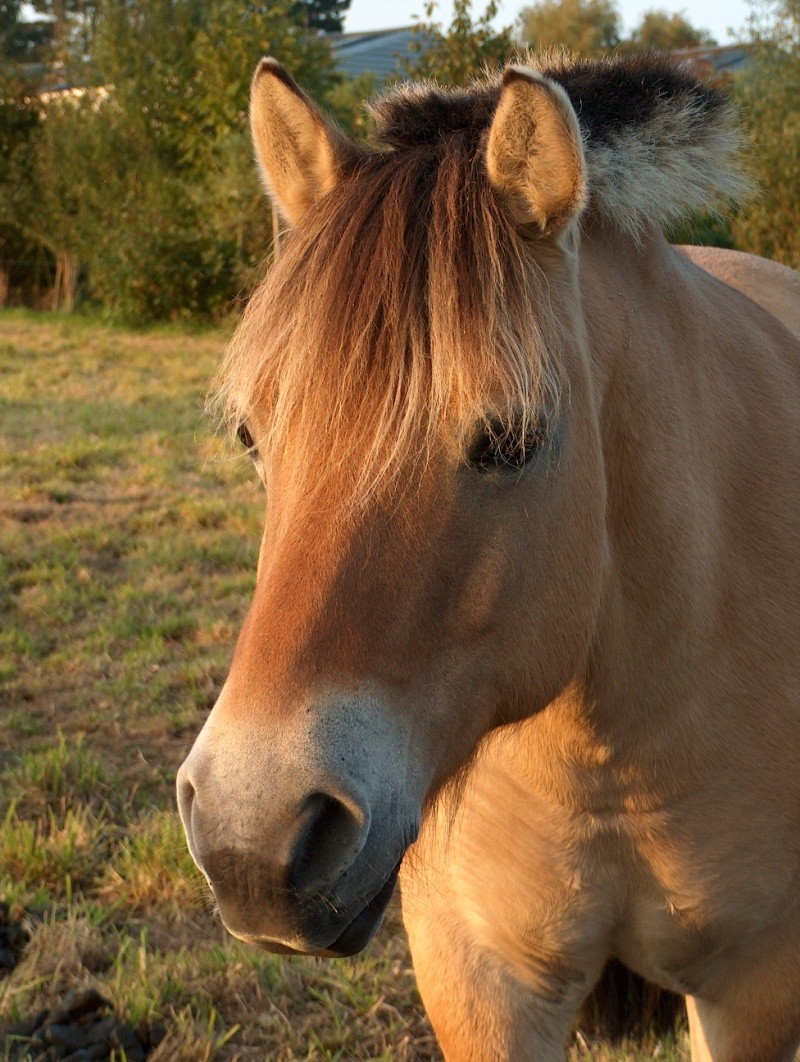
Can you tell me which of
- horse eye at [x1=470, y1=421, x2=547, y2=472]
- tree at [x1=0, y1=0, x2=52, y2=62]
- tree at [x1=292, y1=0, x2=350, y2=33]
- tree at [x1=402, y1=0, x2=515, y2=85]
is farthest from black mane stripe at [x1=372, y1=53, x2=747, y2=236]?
tree at [x1=292, y1=0, x2=350, y2=33]

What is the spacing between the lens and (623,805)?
2.22 metres

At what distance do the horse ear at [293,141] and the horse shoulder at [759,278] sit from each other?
1.61 m

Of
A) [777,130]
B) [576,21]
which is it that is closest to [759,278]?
[777,130]

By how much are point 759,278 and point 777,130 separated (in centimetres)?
1375

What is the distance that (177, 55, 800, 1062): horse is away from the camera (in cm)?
162

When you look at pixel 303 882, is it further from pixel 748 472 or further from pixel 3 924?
pixel 3 924

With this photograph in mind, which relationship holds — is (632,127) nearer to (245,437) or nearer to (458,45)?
(245,437)

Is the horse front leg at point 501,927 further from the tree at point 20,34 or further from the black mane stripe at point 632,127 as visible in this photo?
the tree at point 20,34

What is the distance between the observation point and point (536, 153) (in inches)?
72.4

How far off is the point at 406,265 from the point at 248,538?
5.33 meters

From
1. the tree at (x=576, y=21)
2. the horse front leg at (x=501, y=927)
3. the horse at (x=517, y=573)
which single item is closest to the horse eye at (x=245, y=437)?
the horse at (x=517, y=573)

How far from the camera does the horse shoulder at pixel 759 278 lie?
3.49 metres

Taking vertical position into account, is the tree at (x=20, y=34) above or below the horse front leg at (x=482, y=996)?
above

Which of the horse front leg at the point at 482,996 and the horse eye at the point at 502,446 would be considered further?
the horse front leg at the point at 482,996
